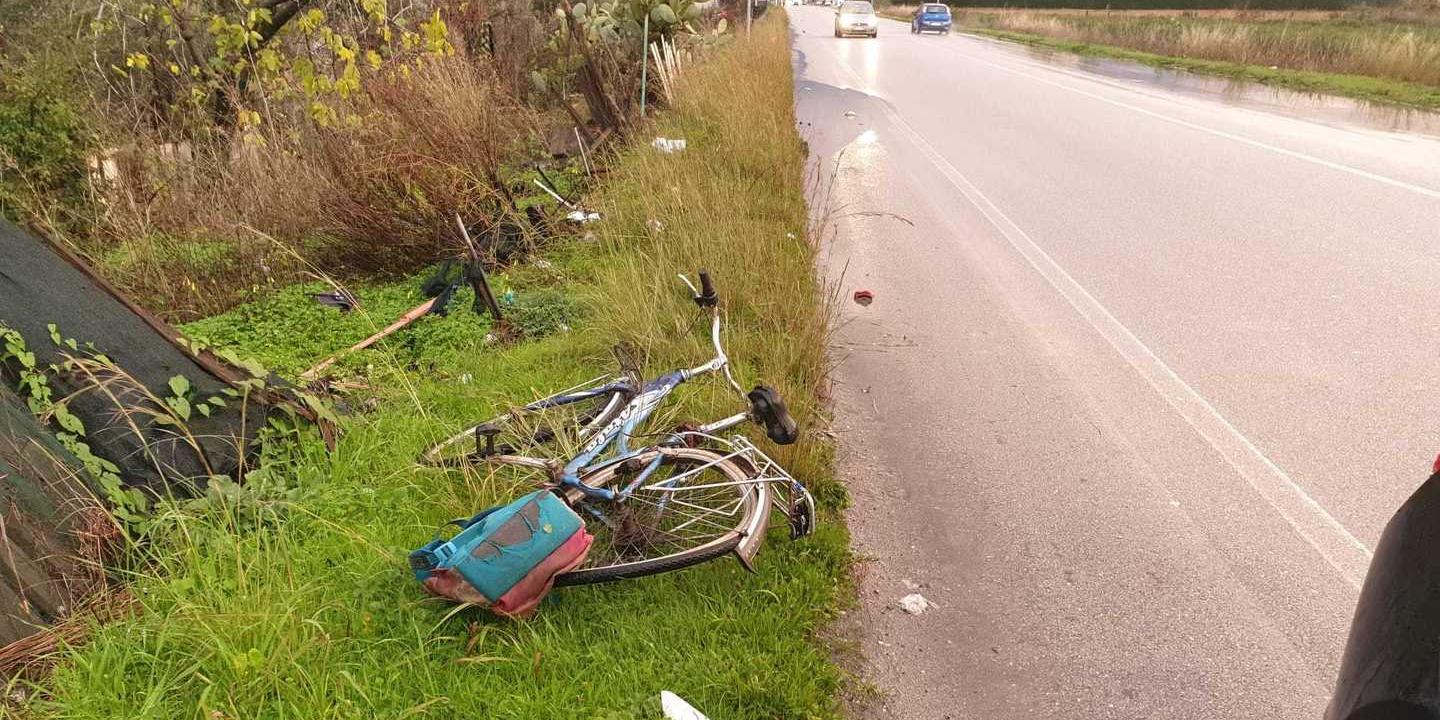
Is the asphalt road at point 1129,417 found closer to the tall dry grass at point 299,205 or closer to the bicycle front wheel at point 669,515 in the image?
the bicycle front wheel at point 669,515

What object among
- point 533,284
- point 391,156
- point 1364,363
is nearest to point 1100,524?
point 1364,363

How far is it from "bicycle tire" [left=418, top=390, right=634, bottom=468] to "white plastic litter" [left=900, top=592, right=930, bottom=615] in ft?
4.76

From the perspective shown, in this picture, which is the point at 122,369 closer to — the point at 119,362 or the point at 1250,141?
the point at 119,362

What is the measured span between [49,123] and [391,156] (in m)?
3.00

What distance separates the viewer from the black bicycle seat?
3055 mm

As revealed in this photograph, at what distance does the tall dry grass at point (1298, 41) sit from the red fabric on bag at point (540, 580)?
20.0 meters

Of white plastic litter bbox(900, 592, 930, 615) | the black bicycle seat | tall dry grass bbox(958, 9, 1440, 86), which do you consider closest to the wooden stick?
the black bicycle seat

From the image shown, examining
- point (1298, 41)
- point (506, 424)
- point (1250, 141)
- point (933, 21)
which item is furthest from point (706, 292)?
point (933, 21)

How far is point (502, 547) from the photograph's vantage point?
8.30 ft

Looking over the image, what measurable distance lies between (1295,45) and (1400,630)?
2434cm

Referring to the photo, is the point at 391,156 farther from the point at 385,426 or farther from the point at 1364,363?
the point at 1364,363

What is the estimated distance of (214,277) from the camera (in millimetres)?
5902

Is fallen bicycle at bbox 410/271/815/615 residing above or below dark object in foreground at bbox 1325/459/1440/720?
below

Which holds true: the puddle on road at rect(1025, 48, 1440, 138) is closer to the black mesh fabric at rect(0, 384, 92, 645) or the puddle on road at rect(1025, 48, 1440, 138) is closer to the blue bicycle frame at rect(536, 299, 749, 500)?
the blue bicycle frame at rect(536, 299, 749, 500)
